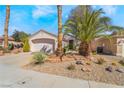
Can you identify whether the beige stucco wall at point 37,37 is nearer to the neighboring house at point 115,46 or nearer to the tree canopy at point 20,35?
the tree canopy at point 20,35

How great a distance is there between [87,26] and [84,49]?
56.0 inches

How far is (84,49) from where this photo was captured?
10781mm

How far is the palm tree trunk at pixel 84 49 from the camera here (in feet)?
34.9

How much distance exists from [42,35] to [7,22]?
174 inches

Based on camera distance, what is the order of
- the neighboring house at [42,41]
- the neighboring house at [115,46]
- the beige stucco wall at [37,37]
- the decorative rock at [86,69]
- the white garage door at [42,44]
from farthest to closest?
the beige stucco wall at [37,37], the neighboring house at [42,41], the white garage door at [42,44], the neighboring house at [115,46], the decorative rock at [86,69]

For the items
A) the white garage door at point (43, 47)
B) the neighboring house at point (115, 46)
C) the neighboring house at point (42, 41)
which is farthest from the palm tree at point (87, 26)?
the neighboring house at point (42, 41)

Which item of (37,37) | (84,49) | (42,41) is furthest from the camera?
(37,37)

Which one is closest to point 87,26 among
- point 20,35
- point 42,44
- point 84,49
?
point 84,49

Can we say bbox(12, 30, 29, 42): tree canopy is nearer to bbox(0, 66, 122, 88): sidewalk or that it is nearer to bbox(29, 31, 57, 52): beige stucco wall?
bbox(29, 31, 57, 52): beige stucco wall

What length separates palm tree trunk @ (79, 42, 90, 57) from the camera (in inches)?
419

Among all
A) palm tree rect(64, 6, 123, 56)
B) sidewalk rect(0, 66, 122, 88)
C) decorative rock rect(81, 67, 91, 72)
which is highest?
palm tree rect(64, 6, 123, 56)

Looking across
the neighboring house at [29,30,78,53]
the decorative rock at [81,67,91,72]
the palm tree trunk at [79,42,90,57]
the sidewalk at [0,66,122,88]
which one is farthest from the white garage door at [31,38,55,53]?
the sidewalk at [0,66,122,88]

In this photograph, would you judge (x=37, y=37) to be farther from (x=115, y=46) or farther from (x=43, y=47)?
(x=115, y=46)

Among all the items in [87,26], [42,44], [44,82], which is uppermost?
[87,26]
